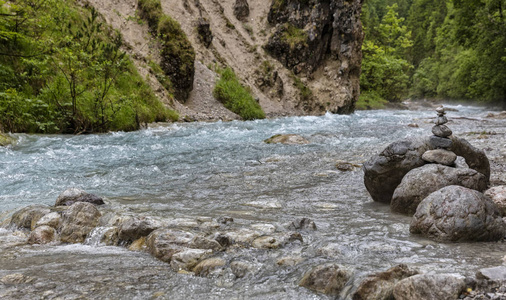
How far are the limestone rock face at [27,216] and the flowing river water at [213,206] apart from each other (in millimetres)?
181

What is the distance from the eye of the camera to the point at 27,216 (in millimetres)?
4949

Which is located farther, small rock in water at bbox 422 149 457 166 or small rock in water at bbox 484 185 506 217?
small rock in water at bbox 422 149 457 166

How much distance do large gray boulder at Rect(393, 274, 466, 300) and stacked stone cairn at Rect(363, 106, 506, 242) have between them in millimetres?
1454

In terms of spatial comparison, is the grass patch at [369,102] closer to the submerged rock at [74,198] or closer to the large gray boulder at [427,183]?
the large gray boulder at [427,183]

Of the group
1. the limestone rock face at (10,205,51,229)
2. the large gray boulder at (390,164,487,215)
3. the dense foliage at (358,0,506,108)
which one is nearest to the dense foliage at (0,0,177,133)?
the limestone rock face at (10,205,51,229)

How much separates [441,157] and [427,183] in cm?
75

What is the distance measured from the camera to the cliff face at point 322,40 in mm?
29578

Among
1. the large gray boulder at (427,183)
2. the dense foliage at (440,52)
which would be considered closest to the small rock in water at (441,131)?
the large gray boulder at (427,183)

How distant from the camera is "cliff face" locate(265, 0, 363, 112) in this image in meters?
29.6

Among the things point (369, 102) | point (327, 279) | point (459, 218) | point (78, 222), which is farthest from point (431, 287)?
point (369, 102)

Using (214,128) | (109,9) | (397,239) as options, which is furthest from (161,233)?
(109,9)

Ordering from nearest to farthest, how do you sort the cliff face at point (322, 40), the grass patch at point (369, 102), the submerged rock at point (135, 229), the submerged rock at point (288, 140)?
the submerged rock at point (135, 229)
the submerged rock at point (288, 140)
the cliff face at point (322, 40)
the grass patch at point (369, 102)

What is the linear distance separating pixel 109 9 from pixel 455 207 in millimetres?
23881

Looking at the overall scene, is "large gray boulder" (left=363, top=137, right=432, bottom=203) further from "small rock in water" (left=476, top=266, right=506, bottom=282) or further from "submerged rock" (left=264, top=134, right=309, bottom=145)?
"submerged rock" (left=264, top=134, right=309, bottom=145)
